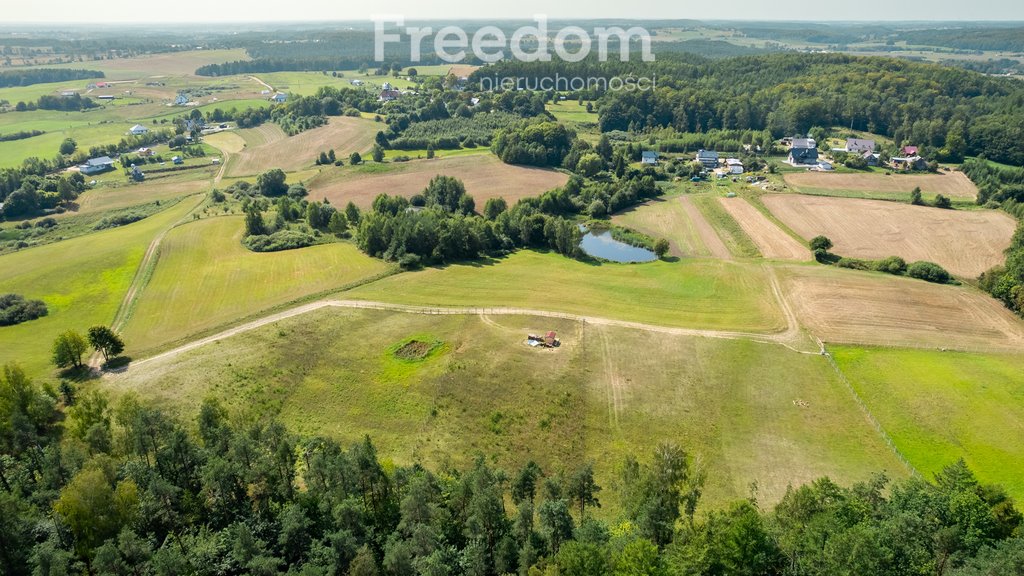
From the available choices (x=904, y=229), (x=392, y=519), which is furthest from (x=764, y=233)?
(x=392, y=519)

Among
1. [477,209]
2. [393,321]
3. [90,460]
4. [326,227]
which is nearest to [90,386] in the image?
[90,460]

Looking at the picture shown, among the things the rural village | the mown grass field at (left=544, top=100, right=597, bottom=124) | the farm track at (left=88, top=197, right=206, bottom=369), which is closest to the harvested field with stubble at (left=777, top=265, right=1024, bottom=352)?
the rural village

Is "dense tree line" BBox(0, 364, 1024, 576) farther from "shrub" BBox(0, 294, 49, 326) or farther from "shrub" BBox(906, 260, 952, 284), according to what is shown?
"shrub" BBox(906, 260, 952, 284)

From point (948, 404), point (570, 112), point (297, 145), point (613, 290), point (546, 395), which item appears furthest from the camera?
point (570, 112)

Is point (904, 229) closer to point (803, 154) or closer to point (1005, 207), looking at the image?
point (1005, 207)

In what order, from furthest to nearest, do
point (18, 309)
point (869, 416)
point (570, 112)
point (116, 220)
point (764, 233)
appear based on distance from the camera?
point (570, 112)
point (116, 220)
point (764, 233)
point (18, 309)
point (869, 416)

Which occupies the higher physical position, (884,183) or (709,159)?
(709,159)

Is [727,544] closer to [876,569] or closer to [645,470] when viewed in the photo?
[876,569]
